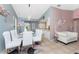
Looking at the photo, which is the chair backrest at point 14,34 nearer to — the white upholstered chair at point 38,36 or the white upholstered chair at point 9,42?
the white upholstered chair at point 9,42

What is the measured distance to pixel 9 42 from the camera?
1.64 metres

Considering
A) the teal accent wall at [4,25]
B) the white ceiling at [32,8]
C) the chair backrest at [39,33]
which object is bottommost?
the chair backrest at [39,33]

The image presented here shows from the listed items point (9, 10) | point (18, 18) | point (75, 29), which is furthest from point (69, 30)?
point (9, 10)

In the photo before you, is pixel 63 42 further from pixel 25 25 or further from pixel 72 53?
pixel 25 25

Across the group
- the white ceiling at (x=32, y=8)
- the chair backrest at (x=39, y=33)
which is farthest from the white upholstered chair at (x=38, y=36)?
the white ceiling at (x=32, y=8)

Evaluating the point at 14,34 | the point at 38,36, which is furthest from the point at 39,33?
the point at 14,34

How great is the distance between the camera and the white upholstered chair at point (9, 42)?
5.28ft

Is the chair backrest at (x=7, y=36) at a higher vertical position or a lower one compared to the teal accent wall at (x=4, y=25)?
lower

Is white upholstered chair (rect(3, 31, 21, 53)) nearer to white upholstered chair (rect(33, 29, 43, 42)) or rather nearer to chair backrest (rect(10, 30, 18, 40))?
chair backrest (rect(10, 30, 18, 40))

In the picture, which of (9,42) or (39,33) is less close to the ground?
(39,33)

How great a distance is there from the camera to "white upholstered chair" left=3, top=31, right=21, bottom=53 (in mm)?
1608

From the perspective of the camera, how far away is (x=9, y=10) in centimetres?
161

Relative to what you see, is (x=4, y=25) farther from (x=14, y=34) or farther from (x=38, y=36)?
(x=38, y=36)

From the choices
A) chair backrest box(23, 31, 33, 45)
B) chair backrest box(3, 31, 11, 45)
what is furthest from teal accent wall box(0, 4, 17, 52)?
chair backrest box(23, 31, 33, 45)
